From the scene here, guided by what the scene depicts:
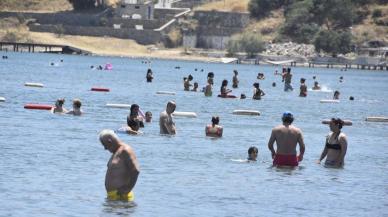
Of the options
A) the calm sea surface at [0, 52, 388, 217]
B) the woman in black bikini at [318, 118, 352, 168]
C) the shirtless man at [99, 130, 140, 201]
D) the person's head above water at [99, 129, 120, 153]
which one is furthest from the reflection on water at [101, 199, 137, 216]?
the woman in black bikini at [318, 118, 352, 168]

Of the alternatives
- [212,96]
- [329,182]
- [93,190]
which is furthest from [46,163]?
[212,96]

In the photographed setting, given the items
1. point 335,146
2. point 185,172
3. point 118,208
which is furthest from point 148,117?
point 118,208

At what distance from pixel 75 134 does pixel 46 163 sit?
921 cm

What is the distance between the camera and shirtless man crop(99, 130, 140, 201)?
85.5 feet

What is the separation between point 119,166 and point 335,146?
10.6 m

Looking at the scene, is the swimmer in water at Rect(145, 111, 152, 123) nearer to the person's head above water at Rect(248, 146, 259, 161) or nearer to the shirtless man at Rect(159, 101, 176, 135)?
the shirtless man at Rect(159, 101, 176, 135)

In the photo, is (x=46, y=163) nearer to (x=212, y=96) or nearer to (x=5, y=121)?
(x=5, y=121)

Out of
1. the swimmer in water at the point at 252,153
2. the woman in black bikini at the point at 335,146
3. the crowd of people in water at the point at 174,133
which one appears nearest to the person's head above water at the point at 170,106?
the crowd of people in water at the point at 174,133

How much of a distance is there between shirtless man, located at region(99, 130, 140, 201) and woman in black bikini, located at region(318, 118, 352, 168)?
877cm

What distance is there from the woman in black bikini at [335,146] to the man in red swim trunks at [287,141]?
117cm

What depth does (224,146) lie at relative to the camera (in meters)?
42.8

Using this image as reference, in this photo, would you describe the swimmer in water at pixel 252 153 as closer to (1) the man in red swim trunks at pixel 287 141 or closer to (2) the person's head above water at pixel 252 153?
(2) the person's head above water at pixel 252 153

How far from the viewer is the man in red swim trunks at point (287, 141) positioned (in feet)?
111

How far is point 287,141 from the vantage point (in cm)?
3391
